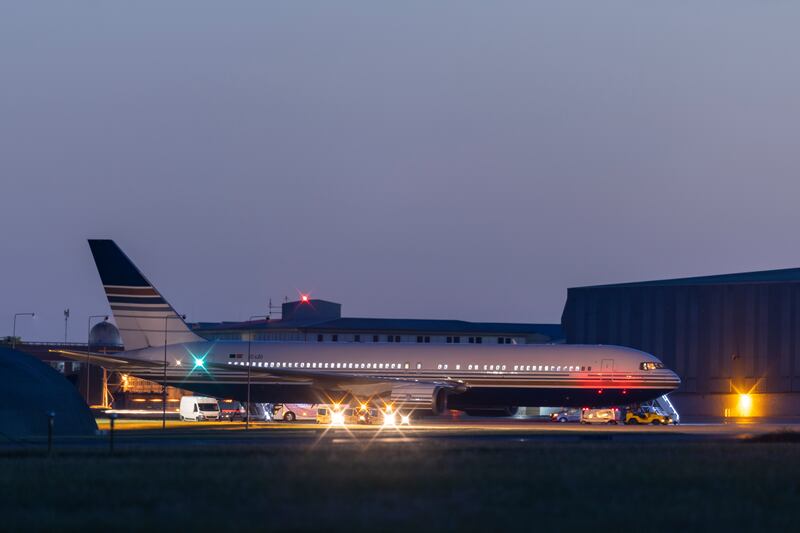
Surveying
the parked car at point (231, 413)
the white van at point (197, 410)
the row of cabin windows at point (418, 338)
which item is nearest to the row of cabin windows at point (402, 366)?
the parked car at point (231, 413)

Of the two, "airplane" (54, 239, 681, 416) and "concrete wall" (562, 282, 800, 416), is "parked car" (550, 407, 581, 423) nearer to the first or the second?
"airplane" (54, 239, 681, 416)

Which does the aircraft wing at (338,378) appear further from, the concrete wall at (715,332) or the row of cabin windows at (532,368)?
the concrete wall at (715,332)

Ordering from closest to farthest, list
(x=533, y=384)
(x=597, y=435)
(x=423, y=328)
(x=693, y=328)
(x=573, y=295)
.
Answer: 1. (x=597, y=435)
2. (x=533, y=384)
3. (x=693, y=328)
4. (x=573, y=295)
5. (x=423, y=328)

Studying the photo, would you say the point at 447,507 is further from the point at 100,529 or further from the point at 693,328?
the point at 693,328

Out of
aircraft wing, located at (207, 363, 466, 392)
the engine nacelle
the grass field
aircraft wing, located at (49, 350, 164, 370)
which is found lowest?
the grass field

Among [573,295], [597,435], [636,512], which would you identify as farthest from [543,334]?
[636,512]

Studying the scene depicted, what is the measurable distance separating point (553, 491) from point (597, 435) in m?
30.3

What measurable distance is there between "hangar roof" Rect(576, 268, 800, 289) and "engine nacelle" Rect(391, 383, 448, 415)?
4939 cm

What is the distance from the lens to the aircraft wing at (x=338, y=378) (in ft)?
275

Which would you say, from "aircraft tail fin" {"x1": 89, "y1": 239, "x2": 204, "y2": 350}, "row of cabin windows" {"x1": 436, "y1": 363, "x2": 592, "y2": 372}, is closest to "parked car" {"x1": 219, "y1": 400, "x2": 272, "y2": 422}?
"aircraft tail fin" {"x1": 89, "y1": 239, "x2": 204, "y2": 350}

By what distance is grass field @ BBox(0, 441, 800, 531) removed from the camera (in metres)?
23.8

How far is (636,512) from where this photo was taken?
2528cm

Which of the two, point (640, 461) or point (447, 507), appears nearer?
point (447, 507)

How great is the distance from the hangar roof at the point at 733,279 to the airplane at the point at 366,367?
1606 inches
